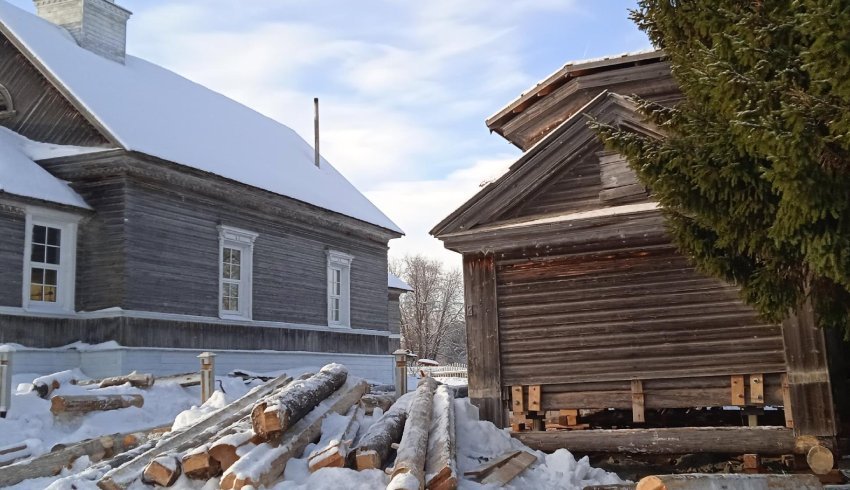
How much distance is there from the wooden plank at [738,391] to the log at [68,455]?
6965mm

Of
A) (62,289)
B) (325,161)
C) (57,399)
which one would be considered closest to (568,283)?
(57,399)

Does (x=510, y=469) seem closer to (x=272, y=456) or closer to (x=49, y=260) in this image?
(x=272, y=456)

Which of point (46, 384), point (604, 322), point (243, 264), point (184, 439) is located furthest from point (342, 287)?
point (184, 439)

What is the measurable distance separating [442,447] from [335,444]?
1.05 m

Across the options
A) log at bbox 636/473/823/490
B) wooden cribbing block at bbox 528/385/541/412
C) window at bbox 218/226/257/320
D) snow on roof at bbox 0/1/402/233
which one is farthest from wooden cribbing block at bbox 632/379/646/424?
window at bbox 218/226/257/320

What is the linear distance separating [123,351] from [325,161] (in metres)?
13.0

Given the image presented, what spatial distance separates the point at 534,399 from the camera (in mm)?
10172

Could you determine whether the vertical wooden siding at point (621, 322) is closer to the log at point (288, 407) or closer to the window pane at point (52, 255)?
the log at point (288, 407)

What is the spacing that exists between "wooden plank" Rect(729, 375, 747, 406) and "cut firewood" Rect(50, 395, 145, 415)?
8.67 meters

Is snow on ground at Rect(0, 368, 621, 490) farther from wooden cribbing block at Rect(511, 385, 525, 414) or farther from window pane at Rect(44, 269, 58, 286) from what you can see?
window pane at Rect(44, 269, 58, 286)

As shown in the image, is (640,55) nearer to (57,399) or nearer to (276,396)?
(276,396)

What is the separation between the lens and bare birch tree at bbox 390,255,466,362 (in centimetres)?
7331

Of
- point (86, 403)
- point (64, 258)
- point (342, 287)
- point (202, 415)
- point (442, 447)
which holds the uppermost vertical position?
point (64, 258)

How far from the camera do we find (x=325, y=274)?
22.3 meters
